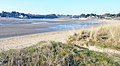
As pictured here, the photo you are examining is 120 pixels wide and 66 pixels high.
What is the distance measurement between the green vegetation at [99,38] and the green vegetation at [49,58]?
5.27 m

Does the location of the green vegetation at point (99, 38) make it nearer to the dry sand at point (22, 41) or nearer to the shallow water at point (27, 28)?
the dry sand at point (22, 41)

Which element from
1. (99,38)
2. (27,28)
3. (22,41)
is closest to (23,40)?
(22,41)

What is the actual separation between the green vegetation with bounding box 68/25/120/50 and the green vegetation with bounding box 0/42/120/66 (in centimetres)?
527

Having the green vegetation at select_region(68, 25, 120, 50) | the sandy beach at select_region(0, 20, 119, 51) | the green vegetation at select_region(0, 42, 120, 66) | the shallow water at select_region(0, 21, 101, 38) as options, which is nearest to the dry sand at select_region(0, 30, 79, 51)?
the sandy beach at select_region(0, 20, 119, 51)

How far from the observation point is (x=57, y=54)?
17.6ft

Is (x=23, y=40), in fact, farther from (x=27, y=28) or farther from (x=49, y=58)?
(x=27, y=28)

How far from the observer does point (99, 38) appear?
12.0 metres

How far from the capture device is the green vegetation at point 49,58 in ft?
16.1

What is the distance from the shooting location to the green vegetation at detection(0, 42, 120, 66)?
4.91m

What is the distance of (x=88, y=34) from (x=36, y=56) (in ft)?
26.4

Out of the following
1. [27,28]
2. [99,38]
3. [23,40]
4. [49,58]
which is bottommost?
[27,28]

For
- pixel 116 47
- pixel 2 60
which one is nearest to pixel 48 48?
pixel 2 60

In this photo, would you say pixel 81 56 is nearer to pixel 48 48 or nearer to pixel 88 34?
pixel 48 48

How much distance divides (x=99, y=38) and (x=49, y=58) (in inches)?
286
